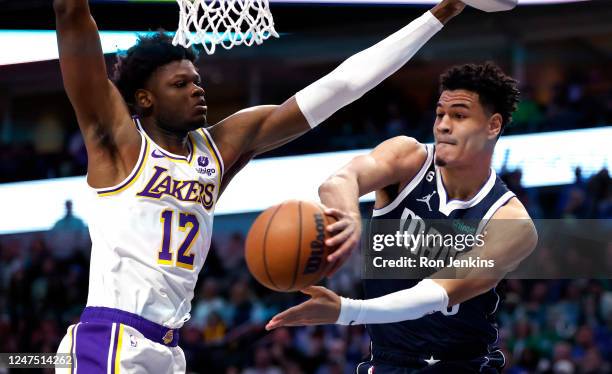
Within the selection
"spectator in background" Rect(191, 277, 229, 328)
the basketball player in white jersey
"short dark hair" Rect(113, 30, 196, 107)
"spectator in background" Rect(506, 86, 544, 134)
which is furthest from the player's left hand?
"spectator in background" Rect(506, 86, 544, 134)

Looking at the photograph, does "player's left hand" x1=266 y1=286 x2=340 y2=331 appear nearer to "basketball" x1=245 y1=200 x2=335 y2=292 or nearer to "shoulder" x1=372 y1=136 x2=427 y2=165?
"basketball" x1=245 y1=200 x2=335 y2=292

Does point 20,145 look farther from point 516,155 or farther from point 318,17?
point 516,155

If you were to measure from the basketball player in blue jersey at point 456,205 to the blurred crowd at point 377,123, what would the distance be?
6318 mm

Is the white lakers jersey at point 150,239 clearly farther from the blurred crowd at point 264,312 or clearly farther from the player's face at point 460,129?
the blurred crowd at point 264,312

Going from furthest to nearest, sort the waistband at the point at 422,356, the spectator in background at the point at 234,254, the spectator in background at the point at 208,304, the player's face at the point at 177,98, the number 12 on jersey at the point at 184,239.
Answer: the spectator in background at the point at 234,254 < the spectator in background at the point at 208,304 < the waistband at the point at 422,356 < the player's face at the point at 177,98 < the number 12 on jersey at the point at 184,239

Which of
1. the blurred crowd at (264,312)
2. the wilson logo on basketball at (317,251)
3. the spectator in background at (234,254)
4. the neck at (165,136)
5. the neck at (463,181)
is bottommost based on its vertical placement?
the blurred crowd at (264,312)

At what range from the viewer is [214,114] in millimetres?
11547

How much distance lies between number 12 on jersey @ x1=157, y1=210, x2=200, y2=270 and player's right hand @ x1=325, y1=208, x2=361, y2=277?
556 millimetres

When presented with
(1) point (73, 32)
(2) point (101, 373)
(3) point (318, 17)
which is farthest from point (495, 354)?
(3) point (318, 17)

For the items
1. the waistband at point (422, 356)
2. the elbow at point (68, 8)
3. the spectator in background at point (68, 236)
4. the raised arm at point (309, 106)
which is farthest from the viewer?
the spectator in background at point (68, 236)

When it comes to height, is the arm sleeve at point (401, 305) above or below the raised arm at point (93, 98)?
below

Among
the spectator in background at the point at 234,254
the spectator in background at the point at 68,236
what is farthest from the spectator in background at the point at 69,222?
the spectator in background at the point at 234,254

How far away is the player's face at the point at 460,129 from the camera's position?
419 centimetres

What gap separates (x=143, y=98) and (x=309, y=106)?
0.69 meters
